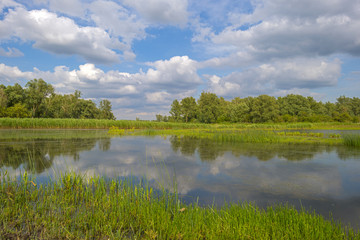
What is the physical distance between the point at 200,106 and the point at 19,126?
4289cm

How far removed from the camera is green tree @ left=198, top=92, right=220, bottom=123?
2292 inches

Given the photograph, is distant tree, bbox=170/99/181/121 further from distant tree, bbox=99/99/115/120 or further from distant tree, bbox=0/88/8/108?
distant tree, bbox=0/88/8/108

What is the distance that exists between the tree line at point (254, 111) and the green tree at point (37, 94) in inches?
1194

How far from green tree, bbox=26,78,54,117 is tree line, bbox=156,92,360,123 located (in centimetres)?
3033

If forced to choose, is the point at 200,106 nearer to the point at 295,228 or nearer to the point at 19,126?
the point at 19,126

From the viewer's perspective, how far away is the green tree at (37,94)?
160 feet

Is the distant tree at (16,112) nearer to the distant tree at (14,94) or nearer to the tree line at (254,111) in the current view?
the distant tree at (14,94)

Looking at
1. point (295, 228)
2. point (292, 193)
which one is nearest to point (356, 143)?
point (292, 193)

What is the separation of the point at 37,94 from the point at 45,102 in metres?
2.72

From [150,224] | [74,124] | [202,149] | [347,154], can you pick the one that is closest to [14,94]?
[74,124]

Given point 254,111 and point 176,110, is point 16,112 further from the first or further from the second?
point 254,111

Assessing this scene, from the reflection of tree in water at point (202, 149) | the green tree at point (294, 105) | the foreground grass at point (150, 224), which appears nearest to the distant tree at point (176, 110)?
the green tree at point (294, 105)

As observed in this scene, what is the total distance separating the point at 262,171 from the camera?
7.25m

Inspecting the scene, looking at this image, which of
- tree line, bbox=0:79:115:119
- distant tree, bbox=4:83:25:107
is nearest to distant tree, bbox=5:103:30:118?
tree line, bbox=0:79:115:119
